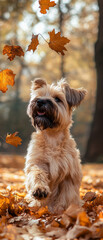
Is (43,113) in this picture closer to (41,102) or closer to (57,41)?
(41,102)

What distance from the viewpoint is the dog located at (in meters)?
3.60

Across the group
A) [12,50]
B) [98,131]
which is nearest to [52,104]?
[12,50]

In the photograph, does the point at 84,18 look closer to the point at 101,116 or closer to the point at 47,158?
the point at 101,116

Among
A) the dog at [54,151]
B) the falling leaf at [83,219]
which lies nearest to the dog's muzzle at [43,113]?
the dog at [54,151]

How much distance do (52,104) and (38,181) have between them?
3.61 ft

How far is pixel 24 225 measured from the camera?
277 centimetres

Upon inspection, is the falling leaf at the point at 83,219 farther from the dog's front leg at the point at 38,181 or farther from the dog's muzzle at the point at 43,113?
the dog's muzzle at the point at 43,113

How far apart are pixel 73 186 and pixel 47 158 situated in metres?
0.56

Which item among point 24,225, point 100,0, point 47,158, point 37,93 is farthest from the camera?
point 100,0

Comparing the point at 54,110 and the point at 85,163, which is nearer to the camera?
the point at 54,110

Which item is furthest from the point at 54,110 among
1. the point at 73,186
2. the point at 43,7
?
the point at 43,7

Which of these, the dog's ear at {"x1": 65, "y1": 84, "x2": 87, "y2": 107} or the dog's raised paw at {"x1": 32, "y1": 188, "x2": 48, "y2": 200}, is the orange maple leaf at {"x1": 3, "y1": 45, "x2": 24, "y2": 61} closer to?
the dog's ear at {"x1": 65, "y1": 84, "x2": 87, "y2": 107}

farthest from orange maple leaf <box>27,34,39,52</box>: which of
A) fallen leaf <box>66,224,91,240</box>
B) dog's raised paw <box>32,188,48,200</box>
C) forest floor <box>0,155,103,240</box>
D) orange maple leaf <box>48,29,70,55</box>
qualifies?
fallen leaf <box>66,224,91,240</box>

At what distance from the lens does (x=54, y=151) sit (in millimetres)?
3732
